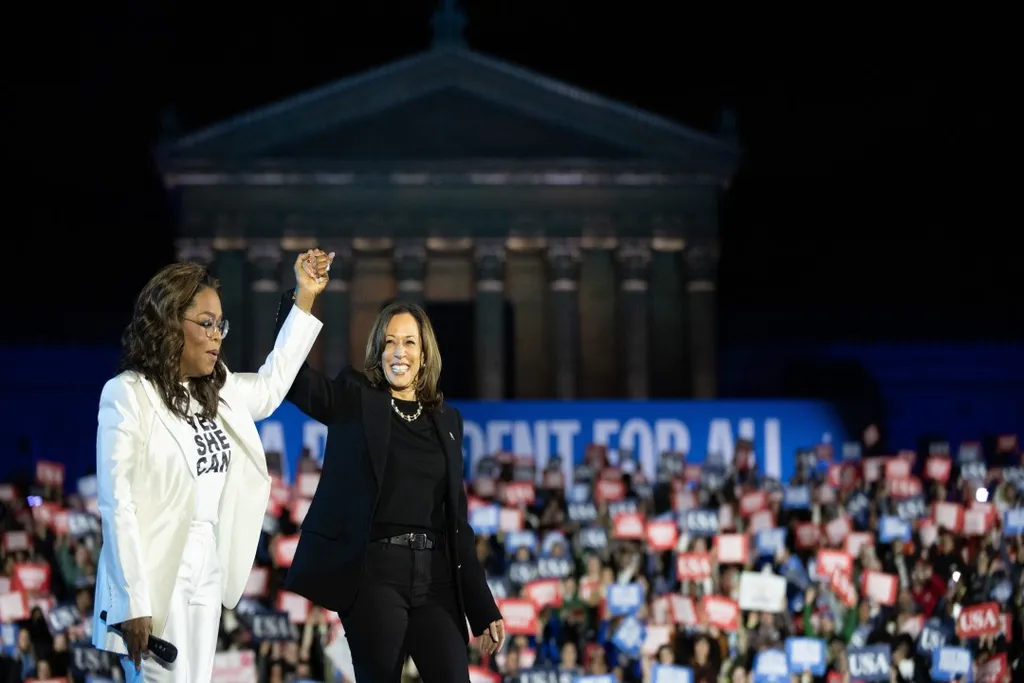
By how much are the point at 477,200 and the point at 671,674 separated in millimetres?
22785

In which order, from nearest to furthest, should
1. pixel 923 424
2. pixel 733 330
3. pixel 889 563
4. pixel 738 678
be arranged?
1. pixel 738 678
2. pixel 889 563
3. pixel 923 424
4. pixel 733 330

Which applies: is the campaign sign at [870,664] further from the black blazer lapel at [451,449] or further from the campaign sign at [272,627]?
the black blazer lapel at [451,449]

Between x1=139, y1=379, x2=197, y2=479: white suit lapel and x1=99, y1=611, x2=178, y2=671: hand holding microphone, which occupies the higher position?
x1=139, y1=379, x2=197, y2=479: white suit lapel

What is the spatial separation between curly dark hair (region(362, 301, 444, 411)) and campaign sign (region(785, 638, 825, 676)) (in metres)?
7.55

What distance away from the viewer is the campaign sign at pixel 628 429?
22641mm

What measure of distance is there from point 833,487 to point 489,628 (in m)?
12.0

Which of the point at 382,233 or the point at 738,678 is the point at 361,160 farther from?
the point at 738,678

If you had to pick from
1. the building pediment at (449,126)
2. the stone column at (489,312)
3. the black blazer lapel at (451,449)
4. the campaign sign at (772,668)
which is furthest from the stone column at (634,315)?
the black blazer lapel at (451,449)

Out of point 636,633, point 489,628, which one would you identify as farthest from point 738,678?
point 489,628

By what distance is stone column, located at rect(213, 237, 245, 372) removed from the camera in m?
34.2

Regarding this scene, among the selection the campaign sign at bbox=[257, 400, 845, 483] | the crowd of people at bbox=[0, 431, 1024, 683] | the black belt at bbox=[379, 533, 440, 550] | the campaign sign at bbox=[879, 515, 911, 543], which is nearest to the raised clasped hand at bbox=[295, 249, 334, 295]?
the black belt at bbox=[379, 533, 440, 550]

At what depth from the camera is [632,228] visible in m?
34.5

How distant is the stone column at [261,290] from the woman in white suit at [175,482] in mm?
28926

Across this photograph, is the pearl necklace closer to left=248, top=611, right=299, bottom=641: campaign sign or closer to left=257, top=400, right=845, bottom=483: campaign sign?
left=248, top=611, right=299, bottom=641: campaign sign
